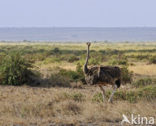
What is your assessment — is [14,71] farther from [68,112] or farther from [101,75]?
[68,112]

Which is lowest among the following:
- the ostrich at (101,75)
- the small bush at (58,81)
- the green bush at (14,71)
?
the small bush at (58,81)

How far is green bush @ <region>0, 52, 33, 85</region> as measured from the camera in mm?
19750

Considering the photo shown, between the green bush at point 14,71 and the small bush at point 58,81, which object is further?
the small bush at point 58,81

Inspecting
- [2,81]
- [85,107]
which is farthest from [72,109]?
[2,81]

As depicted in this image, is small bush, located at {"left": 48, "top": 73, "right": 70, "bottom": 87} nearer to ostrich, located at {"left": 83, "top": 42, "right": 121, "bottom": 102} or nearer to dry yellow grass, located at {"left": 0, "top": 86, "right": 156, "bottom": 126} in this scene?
dry yellow grass, located at {"left": 0, "top": 86, "right": 156, "bottom": 126}

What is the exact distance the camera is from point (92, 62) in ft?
97.3

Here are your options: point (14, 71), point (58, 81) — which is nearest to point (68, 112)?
point (58, 81)

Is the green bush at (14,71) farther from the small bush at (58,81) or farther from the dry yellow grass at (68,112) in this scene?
the dry yellow grass at (68,112)

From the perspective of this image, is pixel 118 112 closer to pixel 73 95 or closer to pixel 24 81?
pixel 73 95

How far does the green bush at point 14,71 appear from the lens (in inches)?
778

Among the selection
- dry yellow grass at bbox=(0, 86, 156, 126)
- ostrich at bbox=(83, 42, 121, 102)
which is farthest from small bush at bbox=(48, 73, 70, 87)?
ostrich at bbox=(83, 42, 121, 102)

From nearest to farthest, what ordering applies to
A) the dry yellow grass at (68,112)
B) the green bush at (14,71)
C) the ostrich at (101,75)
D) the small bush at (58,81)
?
the dry yellow grass at (68,112), the ostrich at (101,75), the green bush at (14,71), the small bush at (58,81)

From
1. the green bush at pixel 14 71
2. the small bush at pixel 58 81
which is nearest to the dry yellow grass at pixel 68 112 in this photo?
the small bush at pixel 58 81

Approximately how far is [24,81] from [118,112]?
29.4 ft
